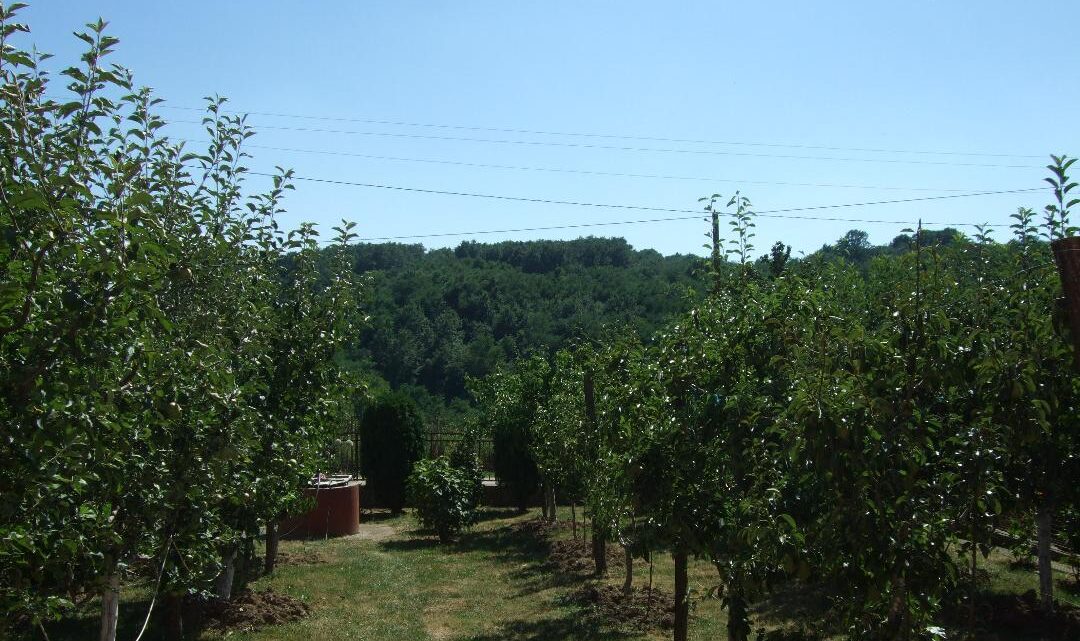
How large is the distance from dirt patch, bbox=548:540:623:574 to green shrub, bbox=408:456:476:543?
82.1 inches

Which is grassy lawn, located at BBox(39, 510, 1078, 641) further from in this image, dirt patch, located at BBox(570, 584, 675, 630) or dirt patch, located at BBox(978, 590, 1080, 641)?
dirt patch, located at BBox(978, 590, 1080, 641)

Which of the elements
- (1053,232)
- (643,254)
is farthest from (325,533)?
(643,254)

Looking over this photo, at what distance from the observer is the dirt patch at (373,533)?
17.2m

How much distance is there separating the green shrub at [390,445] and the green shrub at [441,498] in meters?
3.91

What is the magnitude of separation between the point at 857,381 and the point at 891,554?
0.67m

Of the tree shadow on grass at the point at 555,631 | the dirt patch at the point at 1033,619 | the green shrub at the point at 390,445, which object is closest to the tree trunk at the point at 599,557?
the tree shadow on grass at the point at 555,631

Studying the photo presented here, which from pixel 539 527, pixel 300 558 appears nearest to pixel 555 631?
pixel 300 558

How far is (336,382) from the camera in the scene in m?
9.57

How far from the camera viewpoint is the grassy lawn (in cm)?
982

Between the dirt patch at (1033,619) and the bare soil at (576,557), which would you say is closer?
the dirt patch at (1033,619)

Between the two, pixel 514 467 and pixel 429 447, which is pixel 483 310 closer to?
pixel 429 447

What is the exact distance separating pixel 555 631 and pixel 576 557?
4.29 m

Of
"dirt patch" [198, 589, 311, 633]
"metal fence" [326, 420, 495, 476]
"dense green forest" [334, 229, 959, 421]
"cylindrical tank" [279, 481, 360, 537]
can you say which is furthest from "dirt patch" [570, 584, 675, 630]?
"dense green forest" [334, 229, 959, 421]

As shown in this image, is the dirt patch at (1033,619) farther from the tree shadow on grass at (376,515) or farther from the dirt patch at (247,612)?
the tree shadow on grass at (376,515)
